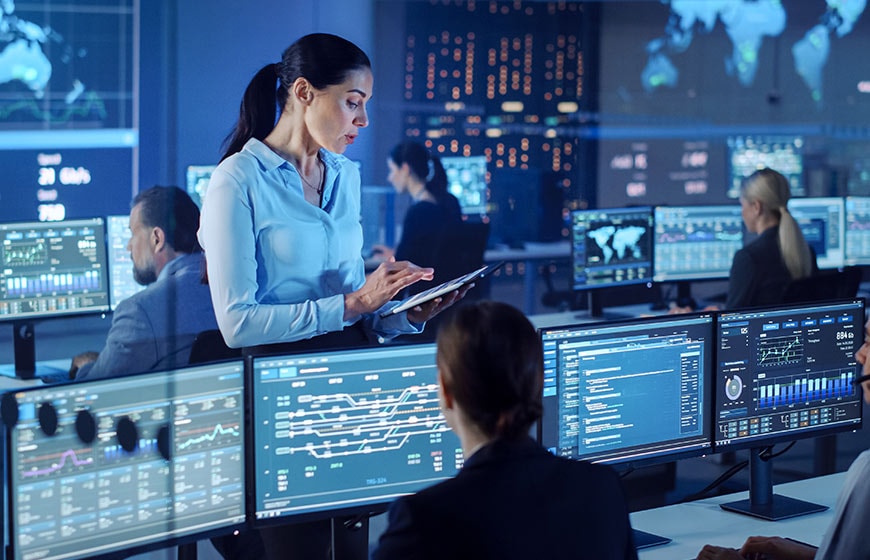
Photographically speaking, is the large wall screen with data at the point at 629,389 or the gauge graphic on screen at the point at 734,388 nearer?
the large wall screen with data at the point at 629,389

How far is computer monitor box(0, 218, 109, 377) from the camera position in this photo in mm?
4250

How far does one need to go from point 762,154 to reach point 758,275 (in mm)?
5032

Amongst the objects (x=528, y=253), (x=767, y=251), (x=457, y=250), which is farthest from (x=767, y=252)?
(x=528, y=253)

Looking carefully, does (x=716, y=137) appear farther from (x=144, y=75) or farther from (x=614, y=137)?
(x=144, y=75)

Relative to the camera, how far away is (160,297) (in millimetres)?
3137

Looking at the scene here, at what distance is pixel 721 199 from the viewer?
33.3 feet

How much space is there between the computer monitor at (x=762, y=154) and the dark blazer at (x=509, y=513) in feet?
27.9

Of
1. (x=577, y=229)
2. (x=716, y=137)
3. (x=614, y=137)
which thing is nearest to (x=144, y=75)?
(x=577, y=229)

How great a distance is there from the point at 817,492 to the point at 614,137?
24.9 ft

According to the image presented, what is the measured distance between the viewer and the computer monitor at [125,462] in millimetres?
1873

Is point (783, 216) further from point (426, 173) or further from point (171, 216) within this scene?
point (171, 216)

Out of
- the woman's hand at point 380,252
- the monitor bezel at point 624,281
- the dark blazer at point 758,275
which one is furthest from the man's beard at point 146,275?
the woman's hand at point 380,252

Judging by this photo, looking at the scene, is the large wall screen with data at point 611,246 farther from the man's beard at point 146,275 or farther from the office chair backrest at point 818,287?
the man's beard at point 146,275

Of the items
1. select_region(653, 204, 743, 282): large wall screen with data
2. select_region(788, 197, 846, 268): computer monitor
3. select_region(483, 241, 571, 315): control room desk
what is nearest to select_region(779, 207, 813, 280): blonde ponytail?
select_region(653, 204, 743, 282): large wall screen with data
